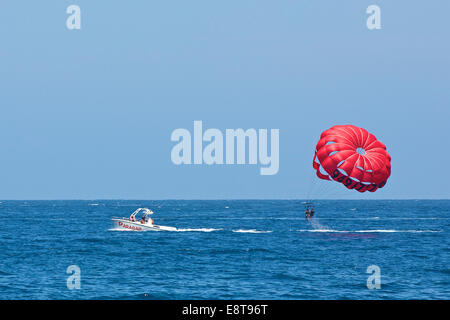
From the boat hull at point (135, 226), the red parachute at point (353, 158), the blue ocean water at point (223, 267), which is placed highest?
the red parachute at point (353, 158)

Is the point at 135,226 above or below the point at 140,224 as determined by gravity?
below

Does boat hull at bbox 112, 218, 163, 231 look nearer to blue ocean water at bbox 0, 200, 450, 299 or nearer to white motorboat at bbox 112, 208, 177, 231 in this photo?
white motorboat at bbox 112, 208, 177, 231

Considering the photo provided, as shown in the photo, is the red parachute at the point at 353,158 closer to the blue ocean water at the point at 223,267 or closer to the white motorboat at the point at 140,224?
the blue ocean water at the point at 223,267

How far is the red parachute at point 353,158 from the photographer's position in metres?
49.9

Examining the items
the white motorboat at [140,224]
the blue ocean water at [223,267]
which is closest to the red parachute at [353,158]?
the blue ocean water at [223,267]

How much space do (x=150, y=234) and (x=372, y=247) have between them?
28083mm

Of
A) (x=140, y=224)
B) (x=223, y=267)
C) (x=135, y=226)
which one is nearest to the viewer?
(x=223, y=267)

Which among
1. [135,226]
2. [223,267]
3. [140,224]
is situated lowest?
[223,267]

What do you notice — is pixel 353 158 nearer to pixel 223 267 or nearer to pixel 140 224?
pixel 223 267

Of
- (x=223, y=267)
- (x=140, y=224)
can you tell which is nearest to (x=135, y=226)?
(x=140, y=224)

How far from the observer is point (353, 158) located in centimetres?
5000

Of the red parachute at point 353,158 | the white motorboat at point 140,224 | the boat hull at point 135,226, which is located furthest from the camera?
the boat hull at point 135,226

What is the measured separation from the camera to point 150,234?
2884 inches
